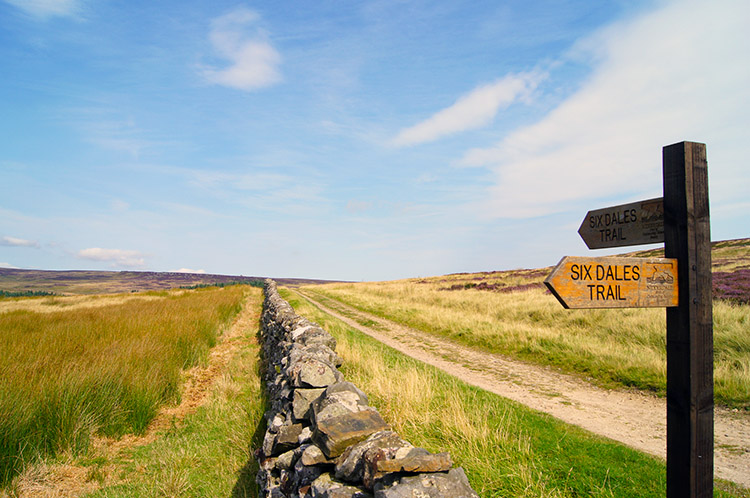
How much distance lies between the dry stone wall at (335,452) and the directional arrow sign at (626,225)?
2.12 metres

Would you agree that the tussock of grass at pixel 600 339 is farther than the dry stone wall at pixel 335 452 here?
Yes

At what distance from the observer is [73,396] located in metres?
5.41

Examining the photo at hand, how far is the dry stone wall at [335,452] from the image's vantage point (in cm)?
247

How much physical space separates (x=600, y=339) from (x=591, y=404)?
4666 mm

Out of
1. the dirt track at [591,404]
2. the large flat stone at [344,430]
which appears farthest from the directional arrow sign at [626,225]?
the dirt track at [591,404]

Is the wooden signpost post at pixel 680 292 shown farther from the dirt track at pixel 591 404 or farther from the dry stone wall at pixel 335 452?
the dirt track at pixel 591 404

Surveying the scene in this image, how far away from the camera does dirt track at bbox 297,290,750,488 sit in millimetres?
5047

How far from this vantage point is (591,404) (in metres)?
6.92

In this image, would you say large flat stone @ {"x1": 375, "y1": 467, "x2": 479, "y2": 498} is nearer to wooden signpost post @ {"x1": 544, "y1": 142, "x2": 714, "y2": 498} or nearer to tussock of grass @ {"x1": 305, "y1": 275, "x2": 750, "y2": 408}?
wooden signpost post @ {"x1": 544, "y1": 142, "x2": 714, "y2": 498}

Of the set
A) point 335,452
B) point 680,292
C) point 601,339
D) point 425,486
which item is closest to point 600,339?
point 601,339

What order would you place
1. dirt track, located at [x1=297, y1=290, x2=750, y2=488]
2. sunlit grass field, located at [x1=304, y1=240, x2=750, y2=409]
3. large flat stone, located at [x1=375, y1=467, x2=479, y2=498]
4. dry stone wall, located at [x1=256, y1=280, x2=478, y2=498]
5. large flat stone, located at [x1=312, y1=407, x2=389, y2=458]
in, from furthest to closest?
sunlit grass field, located at [x1=304, y1=240, x2=750, y2=409], dirt track, located at [x1=297, y1=290, x2=750, y2=488], large flat stone, located at [x1=312, y1=407, x2=389, y2=458], dry stone wall, located at [x1=256, y1=280, x2=478, y2=498], large flat stone, located at [x1=375, y1=467, x2=479, y2=498]

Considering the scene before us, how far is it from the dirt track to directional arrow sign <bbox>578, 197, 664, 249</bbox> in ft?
11.3

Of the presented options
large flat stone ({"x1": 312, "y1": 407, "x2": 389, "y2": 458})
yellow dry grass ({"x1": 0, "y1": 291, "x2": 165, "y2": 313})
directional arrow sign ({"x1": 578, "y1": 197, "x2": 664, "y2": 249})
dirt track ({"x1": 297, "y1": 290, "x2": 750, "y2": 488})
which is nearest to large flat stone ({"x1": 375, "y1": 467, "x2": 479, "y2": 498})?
large flat stone ({"x1": 312, "y1": 407, "x2": 389, "y2": 458})

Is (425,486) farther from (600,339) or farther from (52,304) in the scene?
(52,304)
